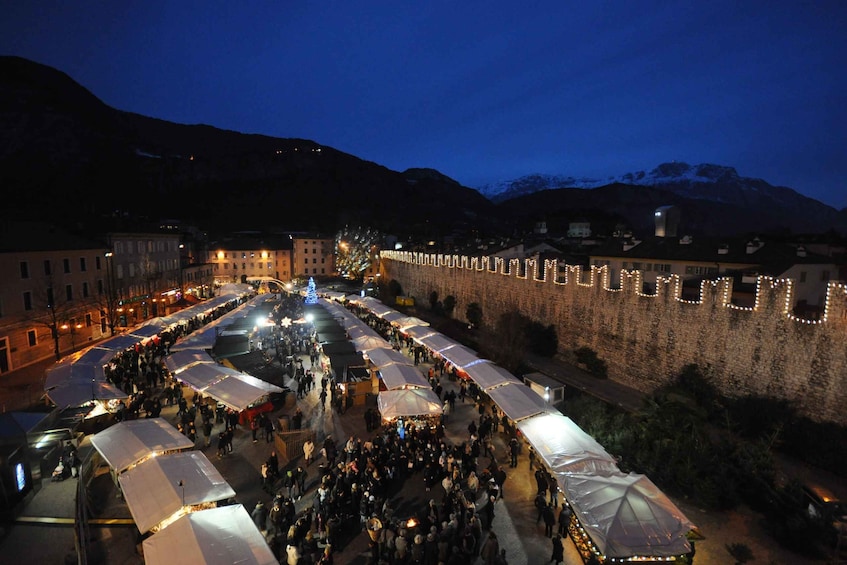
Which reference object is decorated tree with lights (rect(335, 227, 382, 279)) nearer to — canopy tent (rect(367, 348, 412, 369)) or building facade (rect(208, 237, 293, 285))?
building facade (rect(208, 237, 293, 285))

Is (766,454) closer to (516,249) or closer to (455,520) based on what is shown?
(455,520)

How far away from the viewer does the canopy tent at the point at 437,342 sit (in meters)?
21.0

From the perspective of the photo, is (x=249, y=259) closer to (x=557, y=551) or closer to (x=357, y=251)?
(x=357, y=251)

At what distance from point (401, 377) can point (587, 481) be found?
793 cm

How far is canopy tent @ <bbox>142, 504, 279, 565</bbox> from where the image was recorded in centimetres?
740

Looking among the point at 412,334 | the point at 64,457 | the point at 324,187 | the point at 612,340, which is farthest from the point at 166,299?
the point at 324,187

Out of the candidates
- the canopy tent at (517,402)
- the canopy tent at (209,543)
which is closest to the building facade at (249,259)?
the canopy tent at (517,402)

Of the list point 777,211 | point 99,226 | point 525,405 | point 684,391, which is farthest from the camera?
point 777,211

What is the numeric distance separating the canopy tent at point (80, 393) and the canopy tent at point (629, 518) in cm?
1496

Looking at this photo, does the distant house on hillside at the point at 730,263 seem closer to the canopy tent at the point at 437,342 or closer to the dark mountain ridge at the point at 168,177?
the canopy tent at the point at 437,342

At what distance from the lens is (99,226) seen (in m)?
33.8

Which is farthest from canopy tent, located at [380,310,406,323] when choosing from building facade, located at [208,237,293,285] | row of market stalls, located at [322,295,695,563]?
building facade, located at [208,237,293,285]

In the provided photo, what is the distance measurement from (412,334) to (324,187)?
13322 cm

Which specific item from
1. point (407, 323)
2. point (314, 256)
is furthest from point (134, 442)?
point (314, 256)
